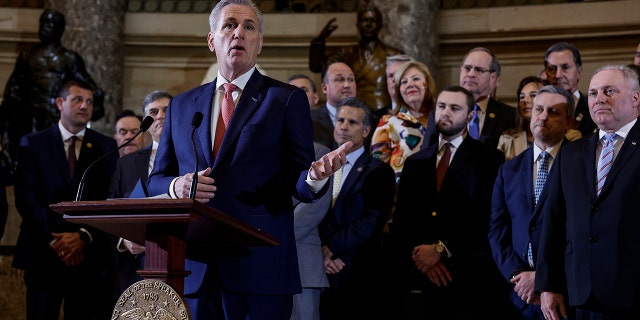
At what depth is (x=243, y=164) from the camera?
2.68 metres

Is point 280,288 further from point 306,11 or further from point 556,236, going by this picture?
point 306,11

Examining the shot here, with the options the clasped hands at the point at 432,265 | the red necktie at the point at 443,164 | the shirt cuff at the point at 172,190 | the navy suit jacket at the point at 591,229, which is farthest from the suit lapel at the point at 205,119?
the red necktie at the point at 443,164

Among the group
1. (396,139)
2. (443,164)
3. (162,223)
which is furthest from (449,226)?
(162,223)

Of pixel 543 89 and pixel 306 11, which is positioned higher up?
pixel 306 11

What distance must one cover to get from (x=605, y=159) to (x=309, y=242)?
4.86 ft

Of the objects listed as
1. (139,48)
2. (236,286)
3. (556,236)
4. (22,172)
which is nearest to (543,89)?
(556,236)

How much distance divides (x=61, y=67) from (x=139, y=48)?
1.95 metres

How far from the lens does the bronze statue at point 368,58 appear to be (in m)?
7.53

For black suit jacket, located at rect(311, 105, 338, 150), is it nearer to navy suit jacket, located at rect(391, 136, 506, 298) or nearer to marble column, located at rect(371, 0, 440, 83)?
navy suit jacket, located at rect(391, 136, 506, 298)

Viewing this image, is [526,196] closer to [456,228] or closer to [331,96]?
[456,228]

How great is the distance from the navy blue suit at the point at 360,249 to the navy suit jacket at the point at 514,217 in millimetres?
593

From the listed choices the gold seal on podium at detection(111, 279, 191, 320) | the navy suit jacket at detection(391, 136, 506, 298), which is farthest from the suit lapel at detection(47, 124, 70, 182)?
the gold seal on podium at detection(111, 279, 191, 320)

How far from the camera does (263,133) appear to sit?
273 centimetres

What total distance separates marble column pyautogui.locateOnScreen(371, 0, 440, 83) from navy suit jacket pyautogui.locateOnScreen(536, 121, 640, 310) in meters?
4.51
